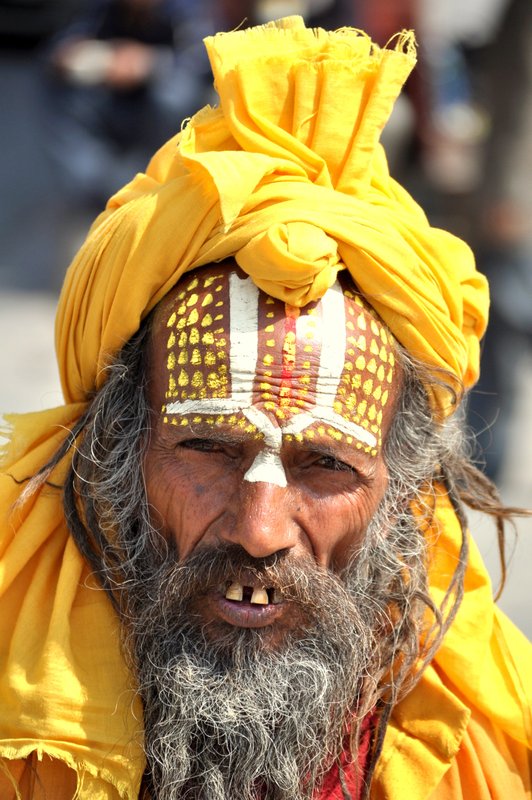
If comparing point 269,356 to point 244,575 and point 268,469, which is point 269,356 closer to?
point 268,469

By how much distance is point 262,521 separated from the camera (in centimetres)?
234

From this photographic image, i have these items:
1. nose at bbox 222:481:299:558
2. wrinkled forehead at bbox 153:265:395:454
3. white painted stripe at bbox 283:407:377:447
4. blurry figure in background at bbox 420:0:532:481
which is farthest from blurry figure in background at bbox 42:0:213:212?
nose at bbox 222:481:299:558

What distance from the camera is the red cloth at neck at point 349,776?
2.53 metres

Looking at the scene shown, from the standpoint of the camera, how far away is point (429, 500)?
2.80 m

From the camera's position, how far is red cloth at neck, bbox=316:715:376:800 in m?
2.53

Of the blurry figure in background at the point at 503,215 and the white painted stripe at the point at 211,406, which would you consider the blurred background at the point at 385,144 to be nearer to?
the blurry figure in background at the point at 503,215

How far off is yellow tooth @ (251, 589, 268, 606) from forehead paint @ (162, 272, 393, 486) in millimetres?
236

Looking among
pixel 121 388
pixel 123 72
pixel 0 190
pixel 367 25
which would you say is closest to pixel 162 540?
pixel 121 388

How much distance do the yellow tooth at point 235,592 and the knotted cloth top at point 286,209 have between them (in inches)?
21.9

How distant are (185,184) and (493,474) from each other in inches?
141

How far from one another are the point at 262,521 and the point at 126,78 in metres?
5.34

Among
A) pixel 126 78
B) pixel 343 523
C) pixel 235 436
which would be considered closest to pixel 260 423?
pixel 235 436

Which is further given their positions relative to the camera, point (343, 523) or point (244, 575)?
point (343, 523)

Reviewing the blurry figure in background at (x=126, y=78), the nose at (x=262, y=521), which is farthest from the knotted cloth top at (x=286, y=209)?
the blurry figure in background at (x=126, y=78)
